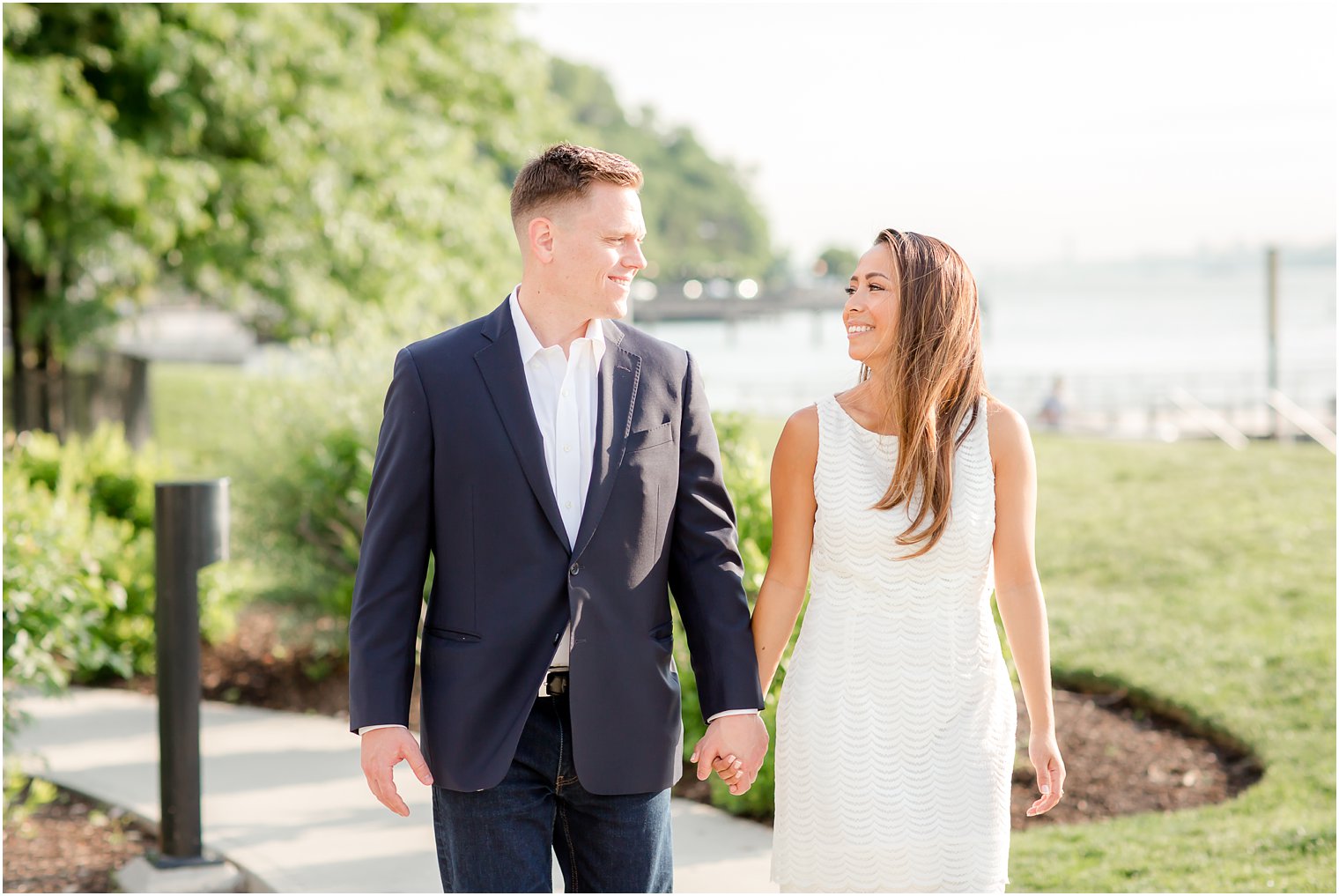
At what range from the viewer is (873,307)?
2.89 m

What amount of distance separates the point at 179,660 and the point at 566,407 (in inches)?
98.5

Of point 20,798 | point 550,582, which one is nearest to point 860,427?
point 550,582

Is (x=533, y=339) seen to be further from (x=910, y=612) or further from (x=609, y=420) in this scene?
(x=910, y=612)

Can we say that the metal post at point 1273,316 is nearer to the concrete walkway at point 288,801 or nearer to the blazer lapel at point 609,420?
the concrete walkway at point 288,801

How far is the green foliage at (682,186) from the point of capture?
94.8 m

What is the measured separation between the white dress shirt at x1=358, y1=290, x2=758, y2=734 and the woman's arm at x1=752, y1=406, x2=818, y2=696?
0.24m

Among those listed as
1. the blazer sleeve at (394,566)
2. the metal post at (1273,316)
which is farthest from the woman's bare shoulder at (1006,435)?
the metal post at (1273,316)

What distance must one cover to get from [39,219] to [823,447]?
1093 cm

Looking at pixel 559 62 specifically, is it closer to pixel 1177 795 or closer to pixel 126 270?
pixel 126 270

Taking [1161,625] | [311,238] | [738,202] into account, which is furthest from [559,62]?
[1161,625]

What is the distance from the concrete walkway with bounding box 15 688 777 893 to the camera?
15.3ft

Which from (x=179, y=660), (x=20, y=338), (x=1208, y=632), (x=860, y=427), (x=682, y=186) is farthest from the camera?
(x=682, y=186)

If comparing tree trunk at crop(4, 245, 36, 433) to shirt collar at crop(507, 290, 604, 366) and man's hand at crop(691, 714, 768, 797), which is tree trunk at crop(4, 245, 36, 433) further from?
man's hand at crop(691, 714, 768, 797)

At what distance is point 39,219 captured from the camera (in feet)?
38.7
